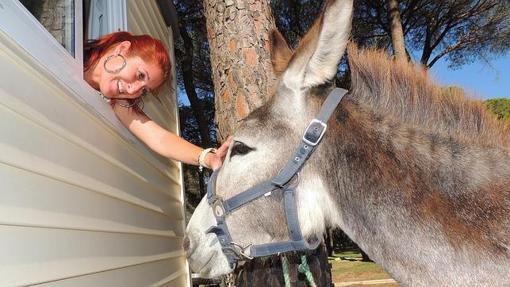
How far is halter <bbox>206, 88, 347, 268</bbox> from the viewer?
2.28m

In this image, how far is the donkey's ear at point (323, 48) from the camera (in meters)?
2.02

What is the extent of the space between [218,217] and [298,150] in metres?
0.51

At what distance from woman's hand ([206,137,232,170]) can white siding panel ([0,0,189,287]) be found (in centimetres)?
54

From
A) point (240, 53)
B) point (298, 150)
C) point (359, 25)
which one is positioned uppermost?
point (359, 25)

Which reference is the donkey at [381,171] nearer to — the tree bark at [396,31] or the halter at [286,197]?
the halter at [286,197]

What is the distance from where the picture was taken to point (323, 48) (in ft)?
7.10

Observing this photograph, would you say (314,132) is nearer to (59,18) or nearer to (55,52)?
(55,52)

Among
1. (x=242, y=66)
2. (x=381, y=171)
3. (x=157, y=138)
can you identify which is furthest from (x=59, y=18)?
(x=381, y=171)

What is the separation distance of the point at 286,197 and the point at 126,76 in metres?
1.10

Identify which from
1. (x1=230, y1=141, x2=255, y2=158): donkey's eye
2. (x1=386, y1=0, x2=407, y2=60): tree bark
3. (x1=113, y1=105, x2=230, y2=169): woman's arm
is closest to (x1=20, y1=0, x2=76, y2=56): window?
(x1=113, y1=105, x2=230, y2=169): woman's arm

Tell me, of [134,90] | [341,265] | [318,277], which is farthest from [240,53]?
[341,265]

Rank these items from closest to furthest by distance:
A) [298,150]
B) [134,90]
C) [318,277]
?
1. [298,150]
2. [134,90]
3. [318,277]

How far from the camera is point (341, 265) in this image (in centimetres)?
1562

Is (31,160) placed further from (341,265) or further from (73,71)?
(341,265)
